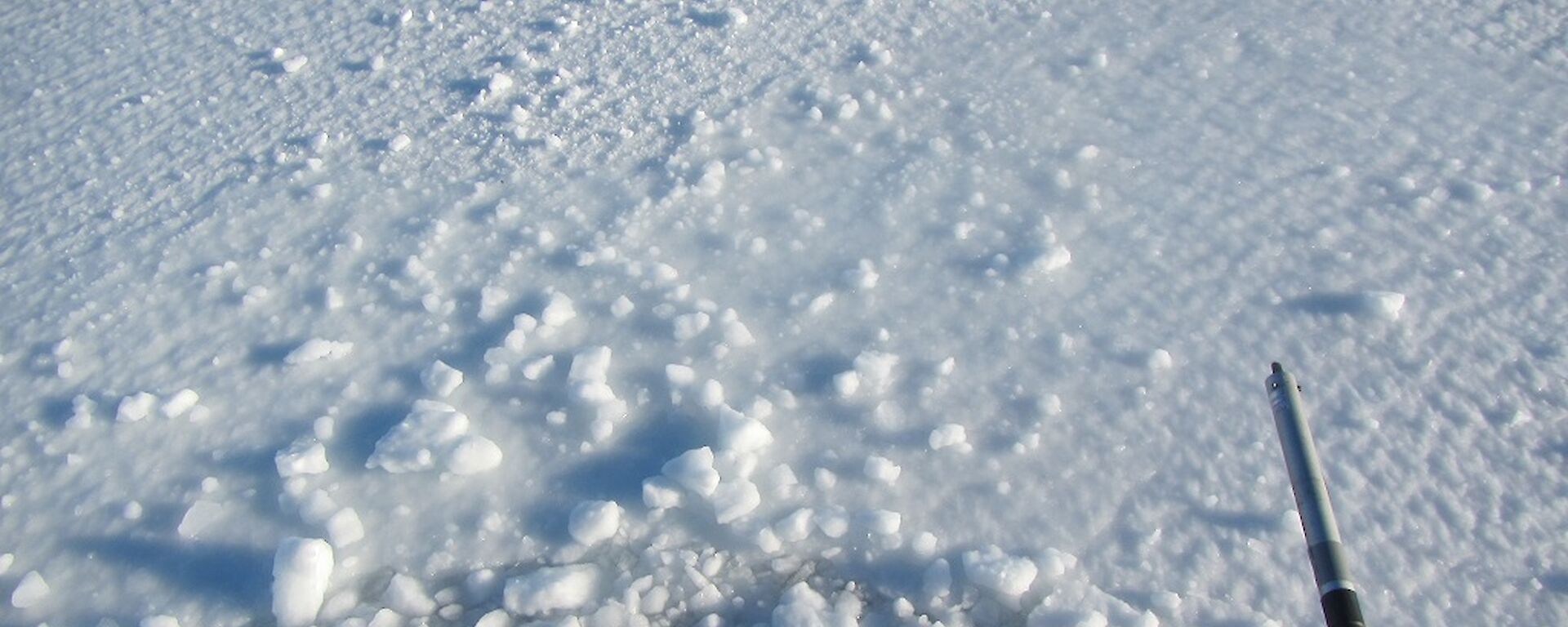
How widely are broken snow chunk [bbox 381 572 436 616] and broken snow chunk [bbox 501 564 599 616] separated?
14 centimetres

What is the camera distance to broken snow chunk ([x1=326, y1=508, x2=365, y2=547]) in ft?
Answer: 6.33

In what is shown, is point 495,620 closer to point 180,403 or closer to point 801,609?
point 801,609

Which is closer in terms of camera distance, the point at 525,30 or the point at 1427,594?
the point at 1427,594

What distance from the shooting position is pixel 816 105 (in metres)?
3.03

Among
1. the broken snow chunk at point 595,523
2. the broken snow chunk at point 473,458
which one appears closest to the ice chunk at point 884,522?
the broken snow chunk at point 595,523

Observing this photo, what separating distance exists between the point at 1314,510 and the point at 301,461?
6.30ft

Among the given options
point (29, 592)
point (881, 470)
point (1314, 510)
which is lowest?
point (29, 592)

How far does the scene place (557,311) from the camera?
235cm

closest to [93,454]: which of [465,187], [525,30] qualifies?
[465,187]

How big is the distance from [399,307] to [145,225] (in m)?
0.99

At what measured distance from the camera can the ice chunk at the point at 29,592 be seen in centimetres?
189

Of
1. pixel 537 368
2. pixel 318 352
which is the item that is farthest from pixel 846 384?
pixel 318 352

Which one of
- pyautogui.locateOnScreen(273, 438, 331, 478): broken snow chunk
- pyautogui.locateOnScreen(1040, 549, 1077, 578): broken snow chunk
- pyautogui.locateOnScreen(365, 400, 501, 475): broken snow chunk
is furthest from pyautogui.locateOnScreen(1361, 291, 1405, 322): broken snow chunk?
pyautogui.locateOnScreen(273, 438, 331, 478): broken snow chunk

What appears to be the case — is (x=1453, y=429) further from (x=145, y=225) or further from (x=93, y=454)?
(x=145, y=225)
